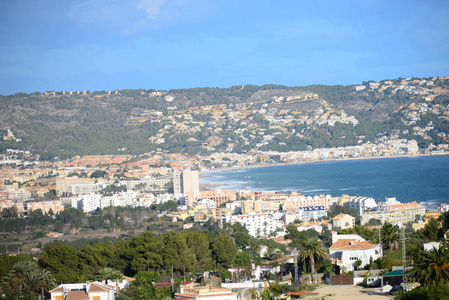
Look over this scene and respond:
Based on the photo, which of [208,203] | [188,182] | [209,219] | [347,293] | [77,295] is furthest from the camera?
[188,182]

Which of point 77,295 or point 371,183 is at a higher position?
point 371,183

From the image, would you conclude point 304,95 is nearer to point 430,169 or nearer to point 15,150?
point 15,150

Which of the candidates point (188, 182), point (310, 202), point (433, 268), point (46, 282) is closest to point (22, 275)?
point (46, 282)

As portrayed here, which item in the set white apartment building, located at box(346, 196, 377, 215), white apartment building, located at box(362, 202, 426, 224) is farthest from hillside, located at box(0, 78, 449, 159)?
white apartment building, located at box(362, 202, 426, 224)

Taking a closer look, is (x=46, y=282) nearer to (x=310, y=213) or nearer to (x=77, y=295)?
(x=77, y=295)

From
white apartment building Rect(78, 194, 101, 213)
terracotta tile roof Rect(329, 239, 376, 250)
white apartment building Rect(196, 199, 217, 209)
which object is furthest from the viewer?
white apartment building Rect(78, 194, 101, 213)

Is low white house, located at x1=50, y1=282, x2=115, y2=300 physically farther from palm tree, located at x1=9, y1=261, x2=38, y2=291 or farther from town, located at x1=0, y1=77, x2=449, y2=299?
palm tree, located at x1=9, y1=261, x2=38, y2=291

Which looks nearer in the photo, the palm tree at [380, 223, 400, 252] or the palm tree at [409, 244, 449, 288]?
the palm tree at [409, 244, 449, 288]
